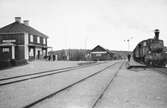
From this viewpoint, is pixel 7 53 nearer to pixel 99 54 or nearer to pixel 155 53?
pixel 155 53

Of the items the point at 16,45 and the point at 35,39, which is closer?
the point at 16,45

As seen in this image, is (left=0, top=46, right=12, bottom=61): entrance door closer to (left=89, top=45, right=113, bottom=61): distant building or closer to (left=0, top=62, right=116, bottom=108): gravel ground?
(left=0, top=62, right=116, bottom=108): gravel ground

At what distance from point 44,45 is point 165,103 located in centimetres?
3884

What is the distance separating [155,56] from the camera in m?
22.1

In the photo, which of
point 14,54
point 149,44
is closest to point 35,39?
point 14,54

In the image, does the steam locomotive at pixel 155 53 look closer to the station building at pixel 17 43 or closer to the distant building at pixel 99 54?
the station building at pixel 17 43

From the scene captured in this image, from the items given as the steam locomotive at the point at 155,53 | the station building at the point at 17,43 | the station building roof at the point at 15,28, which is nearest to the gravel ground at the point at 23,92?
the steam locomotive at the point at 155,53

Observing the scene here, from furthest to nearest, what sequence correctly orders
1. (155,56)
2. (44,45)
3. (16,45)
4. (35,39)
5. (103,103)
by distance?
1. (44,45)
2. (35,39)
3. (16,45)
4. (155,56)
5. (103,103)

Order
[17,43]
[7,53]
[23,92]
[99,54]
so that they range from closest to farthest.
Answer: [23,92], [7,53], [17,43], [99,54]

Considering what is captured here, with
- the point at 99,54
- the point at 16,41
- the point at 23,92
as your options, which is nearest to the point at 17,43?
the point at 16,41

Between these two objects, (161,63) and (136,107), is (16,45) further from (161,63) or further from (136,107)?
(136,107)

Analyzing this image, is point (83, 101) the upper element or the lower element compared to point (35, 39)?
lower

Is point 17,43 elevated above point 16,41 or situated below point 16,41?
below

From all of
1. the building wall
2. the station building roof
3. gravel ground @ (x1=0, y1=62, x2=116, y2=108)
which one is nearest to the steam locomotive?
gravel ground @ (x1=0, y1=62, x2=116, y2=108)
